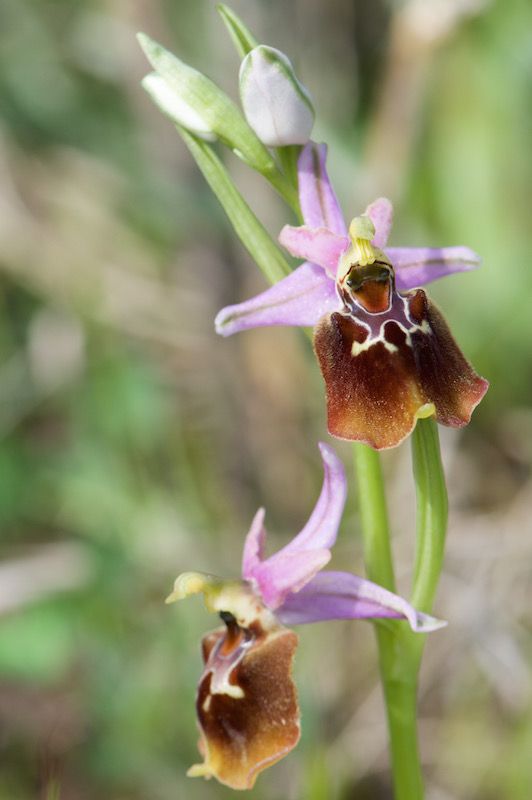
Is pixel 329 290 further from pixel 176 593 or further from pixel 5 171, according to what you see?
pixel 5 171

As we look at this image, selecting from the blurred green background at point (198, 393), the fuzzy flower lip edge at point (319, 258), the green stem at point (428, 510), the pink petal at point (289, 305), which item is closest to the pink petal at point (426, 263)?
the fuzzy flower lip edge at point (319, 258)

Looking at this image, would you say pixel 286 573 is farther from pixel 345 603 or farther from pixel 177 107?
pixel 177 107

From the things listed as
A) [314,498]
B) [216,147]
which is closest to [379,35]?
[216,147]

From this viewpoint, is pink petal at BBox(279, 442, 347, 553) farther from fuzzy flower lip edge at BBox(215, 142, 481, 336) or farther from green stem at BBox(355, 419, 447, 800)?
fuzzy flower lip edge at BBox(215, 142, 481, 336)

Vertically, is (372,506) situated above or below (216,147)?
below

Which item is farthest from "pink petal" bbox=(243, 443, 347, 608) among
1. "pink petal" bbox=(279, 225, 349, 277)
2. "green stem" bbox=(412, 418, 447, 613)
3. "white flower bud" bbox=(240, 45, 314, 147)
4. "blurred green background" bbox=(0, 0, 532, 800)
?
"blurred green background" bbox=(0, 0, 532, 800)

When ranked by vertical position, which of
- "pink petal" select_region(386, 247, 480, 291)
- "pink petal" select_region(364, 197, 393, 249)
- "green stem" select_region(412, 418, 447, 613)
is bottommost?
"green stem" select_region(412, 418, 447, 613)

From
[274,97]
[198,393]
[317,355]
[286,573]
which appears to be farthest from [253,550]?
[198,393]
